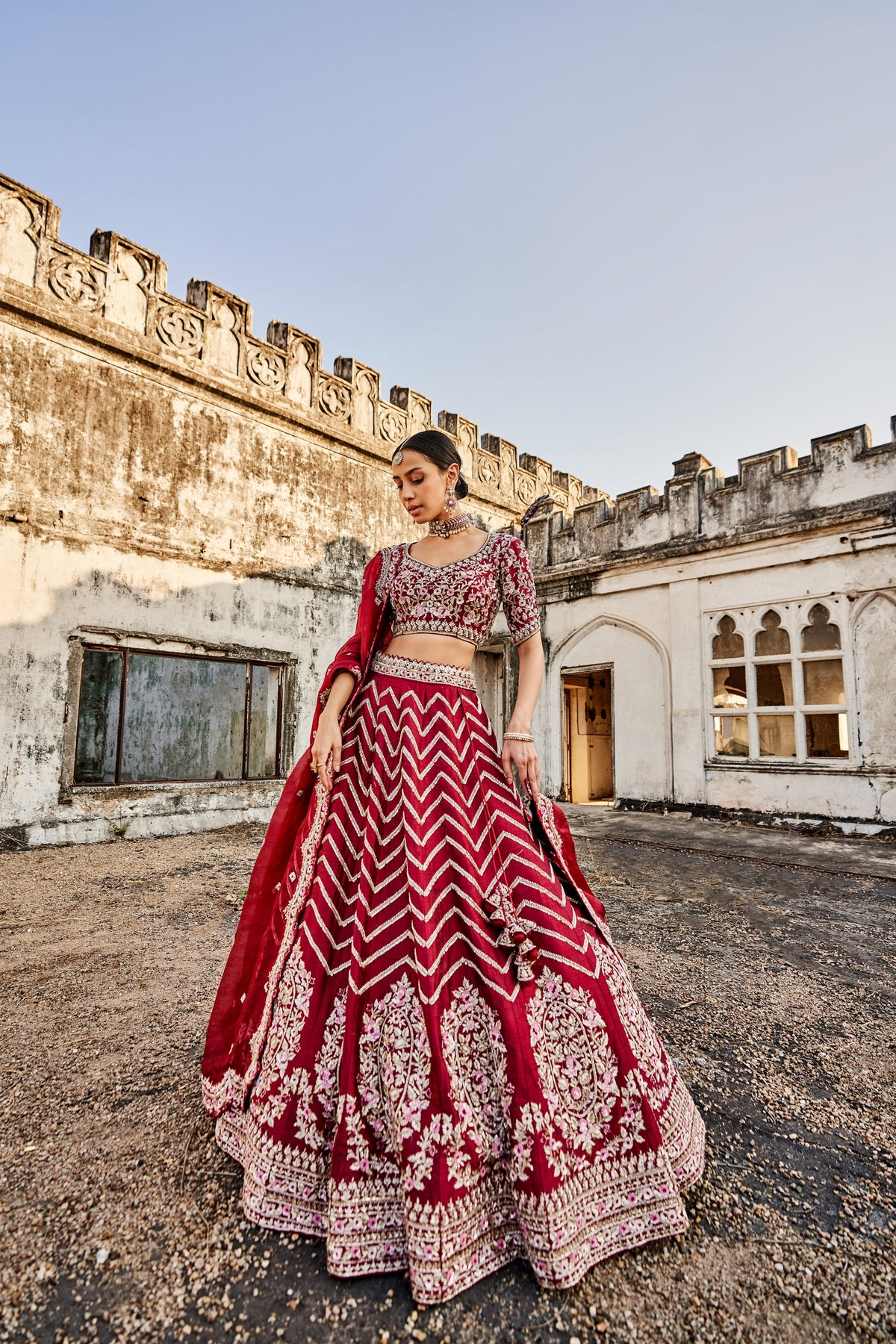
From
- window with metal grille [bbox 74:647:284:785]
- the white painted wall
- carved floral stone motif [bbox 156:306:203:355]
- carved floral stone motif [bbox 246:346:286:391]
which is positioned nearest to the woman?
the white painted wall

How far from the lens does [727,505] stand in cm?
813

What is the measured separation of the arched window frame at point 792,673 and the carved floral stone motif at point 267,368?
252 inches

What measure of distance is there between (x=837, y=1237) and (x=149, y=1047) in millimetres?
2034

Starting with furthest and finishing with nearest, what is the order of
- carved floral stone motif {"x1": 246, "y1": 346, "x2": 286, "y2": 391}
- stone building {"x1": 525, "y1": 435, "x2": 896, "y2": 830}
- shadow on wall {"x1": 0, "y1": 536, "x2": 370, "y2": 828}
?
carved floral stone motif {"x1": 246, "y1": 346, "x2": 286, "y2": 391}
stone building {"x1": 525, "y1": 435, "x2": 896, "y2": 830}
shadow on wall {"x1": 0, "y1": 536, "x2": 370, "y2": 828}

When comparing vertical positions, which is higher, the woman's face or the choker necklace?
the woman's face

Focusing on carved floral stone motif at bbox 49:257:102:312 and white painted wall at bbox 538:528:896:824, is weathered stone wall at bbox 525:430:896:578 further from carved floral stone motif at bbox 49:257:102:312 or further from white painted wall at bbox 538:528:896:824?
carved floral stone motif at bbox 49:257:102:312

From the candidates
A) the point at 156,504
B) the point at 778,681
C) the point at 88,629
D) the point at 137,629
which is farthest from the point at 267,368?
the point at 778,681

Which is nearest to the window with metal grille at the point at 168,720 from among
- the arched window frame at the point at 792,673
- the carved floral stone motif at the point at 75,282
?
the carved floral stone motif at the point at 75,282

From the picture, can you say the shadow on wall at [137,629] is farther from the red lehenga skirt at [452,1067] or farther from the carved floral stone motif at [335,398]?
the red lehenga skirt at [452,1067]

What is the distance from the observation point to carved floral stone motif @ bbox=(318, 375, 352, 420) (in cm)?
863

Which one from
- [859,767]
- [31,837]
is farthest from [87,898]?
[859,767]

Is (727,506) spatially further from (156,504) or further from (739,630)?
(156,504)

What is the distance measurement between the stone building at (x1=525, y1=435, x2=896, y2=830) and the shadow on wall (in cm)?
365

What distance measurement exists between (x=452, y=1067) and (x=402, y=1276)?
385mm
